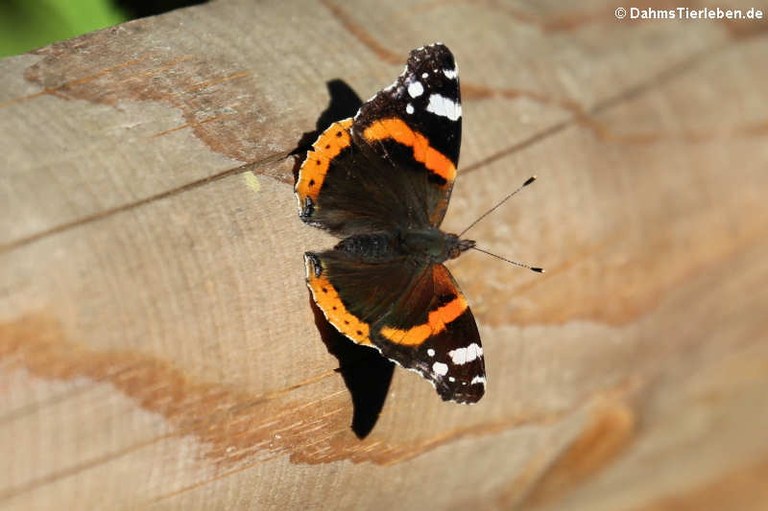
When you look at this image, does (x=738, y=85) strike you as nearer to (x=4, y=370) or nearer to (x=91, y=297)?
(x=91, y=297)

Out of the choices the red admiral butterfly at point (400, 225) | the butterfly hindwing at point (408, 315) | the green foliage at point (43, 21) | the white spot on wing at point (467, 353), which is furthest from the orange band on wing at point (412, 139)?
the green foliage at point (43, 21)

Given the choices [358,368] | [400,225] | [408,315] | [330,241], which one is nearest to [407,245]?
[400,225]

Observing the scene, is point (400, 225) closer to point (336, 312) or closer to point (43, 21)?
point (336, 312)

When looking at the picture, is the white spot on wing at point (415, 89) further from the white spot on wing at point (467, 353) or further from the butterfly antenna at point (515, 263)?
the white spot on wing at point (467, 353)

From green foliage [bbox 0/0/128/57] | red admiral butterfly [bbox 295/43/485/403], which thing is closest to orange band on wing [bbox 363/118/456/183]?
red admiral butterfly [bbox 295/43/485/403]

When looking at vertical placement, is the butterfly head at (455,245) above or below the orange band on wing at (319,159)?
below

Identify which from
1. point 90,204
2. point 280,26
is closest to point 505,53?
point 280,26

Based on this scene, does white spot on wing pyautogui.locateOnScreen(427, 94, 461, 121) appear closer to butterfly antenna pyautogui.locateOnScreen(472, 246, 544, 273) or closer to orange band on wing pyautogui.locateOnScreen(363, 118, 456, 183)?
orange band on wing pyautogui.locateOnScreen(363, 118, 456, 183)
